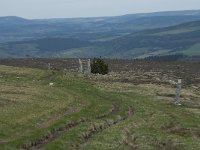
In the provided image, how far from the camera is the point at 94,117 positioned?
47.0 metres

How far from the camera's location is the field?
36.9m

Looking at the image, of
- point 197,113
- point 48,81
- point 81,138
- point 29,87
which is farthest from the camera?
point 48,81

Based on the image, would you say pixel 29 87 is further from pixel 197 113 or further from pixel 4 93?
pixel 197 113

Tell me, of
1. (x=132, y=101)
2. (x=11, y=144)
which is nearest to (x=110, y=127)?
(x=11, y=144)

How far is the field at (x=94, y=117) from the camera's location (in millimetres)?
36938

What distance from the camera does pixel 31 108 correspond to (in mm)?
48094

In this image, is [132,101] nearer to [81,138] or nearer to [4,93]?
[4,93]

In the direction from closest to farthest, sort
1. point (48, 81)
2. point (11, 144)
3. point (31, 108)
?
point (11, 144), point (31, 108), point (48, 81)

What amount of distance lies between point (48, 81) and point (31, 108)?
84.1 feet

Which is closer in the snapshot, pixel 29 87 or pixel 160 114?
Answer: pixel 160 114

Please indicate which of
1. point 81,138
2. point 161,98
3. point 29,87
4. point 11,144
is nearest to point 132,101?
point 161,98

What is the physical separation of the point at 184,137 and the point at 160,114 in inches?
411

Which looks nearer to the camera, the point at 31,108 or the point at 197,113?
the point at 31,108

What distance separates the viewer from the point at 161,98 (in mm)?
64375
